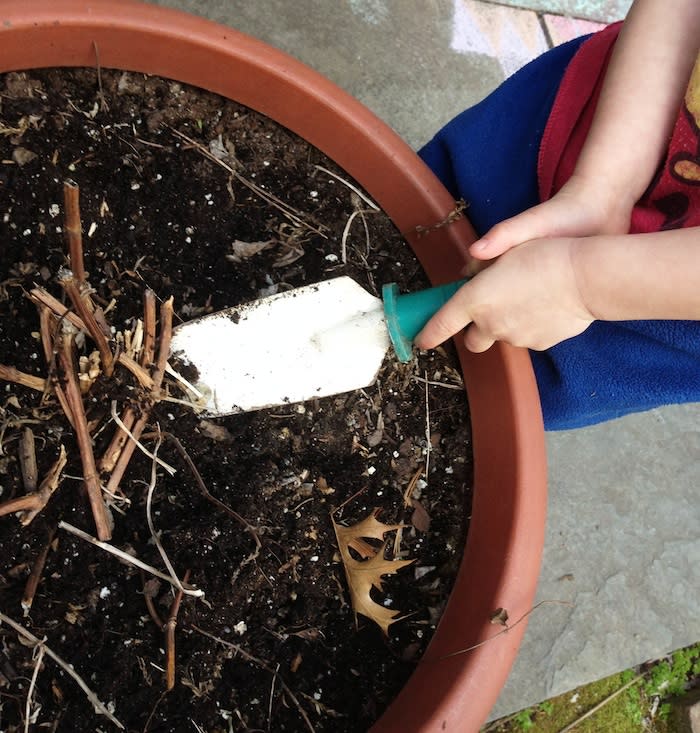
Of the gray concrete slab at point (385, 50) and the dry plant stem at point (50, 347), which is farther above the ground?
the gray concrete slab at point (385, 50)

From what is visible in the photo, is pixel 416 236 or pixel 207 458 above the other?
pixel 416 236

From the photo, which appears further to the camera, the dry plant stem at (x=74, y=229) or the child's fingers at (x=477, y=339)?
the child's fingers at (x=477, y=339)

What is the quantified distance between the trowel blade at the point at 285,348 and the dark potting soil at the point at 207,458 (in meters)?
0.03

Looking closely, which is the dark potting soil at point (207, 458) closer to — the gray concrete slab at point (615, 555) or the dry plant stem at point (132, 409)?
the dry plant stem at point (132, 409)

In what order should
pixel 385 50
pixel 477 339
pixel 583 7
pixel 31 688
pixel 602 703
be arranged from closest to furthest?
pixel 31 688 → pixel 477 339 → pixel 602 703 → pixel 385 50 → pixel 583 7

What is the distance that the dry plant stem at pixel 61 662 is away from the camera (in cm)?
75

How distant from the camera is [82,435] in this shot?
2.55ft

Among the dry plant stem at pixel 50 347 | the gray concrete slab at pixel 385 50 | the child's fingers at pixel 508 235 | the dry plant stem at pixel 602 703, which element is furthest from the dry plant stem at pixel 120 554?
the gray concrete slab at pixel 385 50

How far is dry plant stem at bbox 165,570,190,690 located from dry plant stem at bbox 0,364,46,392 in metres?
0.28

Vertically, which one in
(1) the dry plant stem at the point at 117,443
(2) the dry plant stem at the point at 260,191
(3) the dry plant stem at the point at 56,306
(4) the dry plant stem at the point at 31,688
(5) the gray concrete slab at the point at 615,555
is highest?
(2) the dry plant stem at the point at 260,191

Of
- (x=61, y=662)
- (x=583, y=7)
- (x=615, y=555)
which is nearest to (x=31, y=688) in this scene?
(x=61, y=662)

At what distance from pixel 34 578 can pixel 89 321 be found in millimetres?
288

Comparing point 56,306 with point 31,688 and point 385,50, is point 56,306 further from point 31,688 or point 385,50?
point 385,50

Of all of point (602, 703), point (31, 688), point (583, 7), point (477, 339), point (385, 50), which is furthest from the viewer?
point (583, 7)
